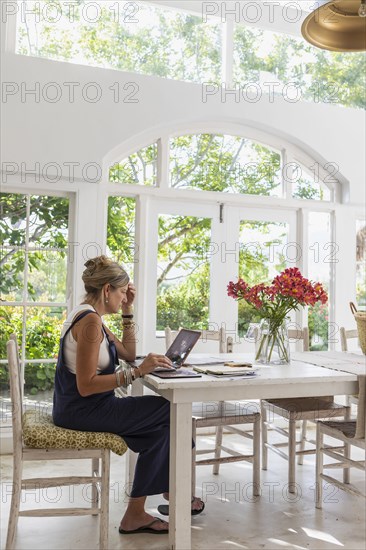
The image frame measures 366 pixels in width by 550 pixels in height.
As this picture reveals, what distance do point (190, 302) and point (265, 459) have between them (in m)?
1.44

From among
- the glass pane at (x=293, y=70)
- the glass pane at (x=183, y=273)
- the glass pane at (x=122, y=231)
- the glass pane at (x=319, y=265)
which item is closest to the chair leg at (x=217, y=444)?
the glass pane at (x=183, y=273)

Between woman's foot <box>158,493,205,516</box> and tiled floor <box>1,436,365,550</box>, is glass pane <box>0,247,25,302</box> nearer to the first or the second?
tiled floor <box>1,436,365,550</box>

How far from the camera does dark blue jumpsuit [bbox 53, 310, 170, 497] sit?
2.48 m

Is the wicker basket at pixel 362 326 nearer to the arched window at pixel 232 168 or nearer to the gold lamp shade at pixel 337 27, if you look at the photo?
the gold lamp shade at pixel 337 27

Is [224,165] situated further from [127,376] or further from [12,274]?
[127,376]

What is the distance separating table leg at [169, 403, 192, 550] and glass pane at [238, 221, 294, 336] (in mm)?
2366

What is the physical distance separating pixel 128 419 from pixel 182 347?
18.5 inches

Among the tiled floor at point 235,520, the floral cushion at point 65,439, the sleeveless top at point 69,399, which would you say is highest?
the sleeveless top at point 69,399

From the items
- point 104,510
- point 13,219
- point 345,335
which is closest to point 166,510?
point 104,510

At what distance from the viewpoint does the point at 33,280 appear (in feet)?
13.5

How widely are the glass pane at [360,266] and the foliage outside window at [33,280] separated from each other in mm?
2783

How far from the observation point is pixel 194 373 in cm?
254

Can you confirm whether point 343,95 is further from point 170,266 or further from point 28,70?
point 28,70

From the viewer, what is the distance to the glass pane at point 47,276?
4121mm
